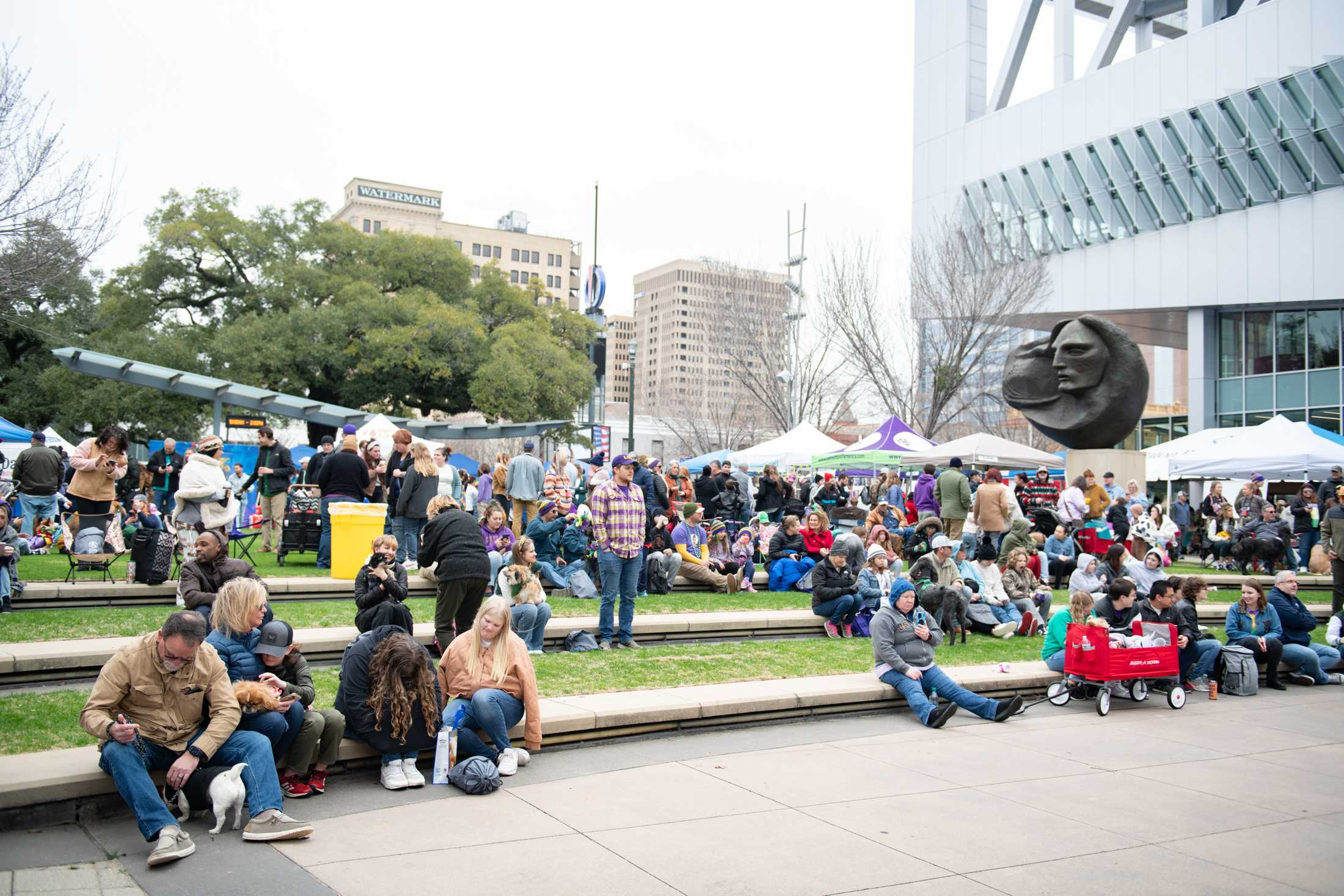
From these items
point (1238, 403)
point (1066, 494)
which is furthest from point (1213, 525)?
point (1238, 403)

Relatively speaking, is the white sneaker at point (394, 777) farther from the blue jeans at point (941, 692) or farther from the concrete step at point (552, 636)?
the blue jeans at point (941, 692)

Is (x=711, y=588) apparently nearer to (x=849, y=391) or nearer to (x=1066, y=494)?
(x=1066, y=494)

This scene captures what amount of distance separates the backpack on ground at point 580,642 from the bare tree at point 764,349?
91.7 ft

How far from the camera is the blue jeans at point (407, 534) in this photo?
13547mm

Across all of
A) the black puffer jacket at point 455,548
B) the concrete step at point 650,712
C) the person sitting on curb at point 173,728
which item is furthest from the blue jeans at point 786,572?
the person sitting on curb at point 173,728

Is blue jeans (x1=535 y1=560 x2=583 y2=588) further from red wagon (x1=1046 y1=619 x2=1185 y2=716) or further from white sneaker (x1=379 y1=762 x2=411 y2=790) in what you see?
white sneaker (x1=379 y1=762 x2=411 y2=790)

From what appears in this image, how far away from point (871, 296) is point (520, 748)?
2985 cm

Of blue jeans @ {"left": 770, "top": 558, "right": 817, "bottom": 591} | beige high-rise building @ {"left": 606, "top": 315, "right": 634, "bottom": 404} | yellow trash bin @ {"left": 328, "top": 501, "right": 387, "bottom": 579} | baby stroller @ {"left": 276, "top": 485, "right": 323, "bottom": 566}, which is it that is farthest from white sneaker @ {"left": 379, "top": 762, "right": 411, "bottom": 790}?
beige high-rise building @ {"left": 606, "top": 315, "right": 634, "bottom": 404}

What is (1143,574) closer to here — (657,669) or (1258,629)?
(1258,629)

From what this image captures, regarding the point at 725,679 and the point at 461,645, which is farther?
the point at 725,679

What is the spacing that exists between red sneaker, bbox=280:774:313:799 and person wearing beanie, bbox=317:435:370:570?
758cm

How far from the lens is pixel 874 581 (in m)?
12.8

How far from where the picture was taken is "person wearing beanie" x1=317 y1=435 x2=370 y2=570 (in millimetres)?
13711

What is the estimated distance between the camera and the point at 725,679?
9.65 m
